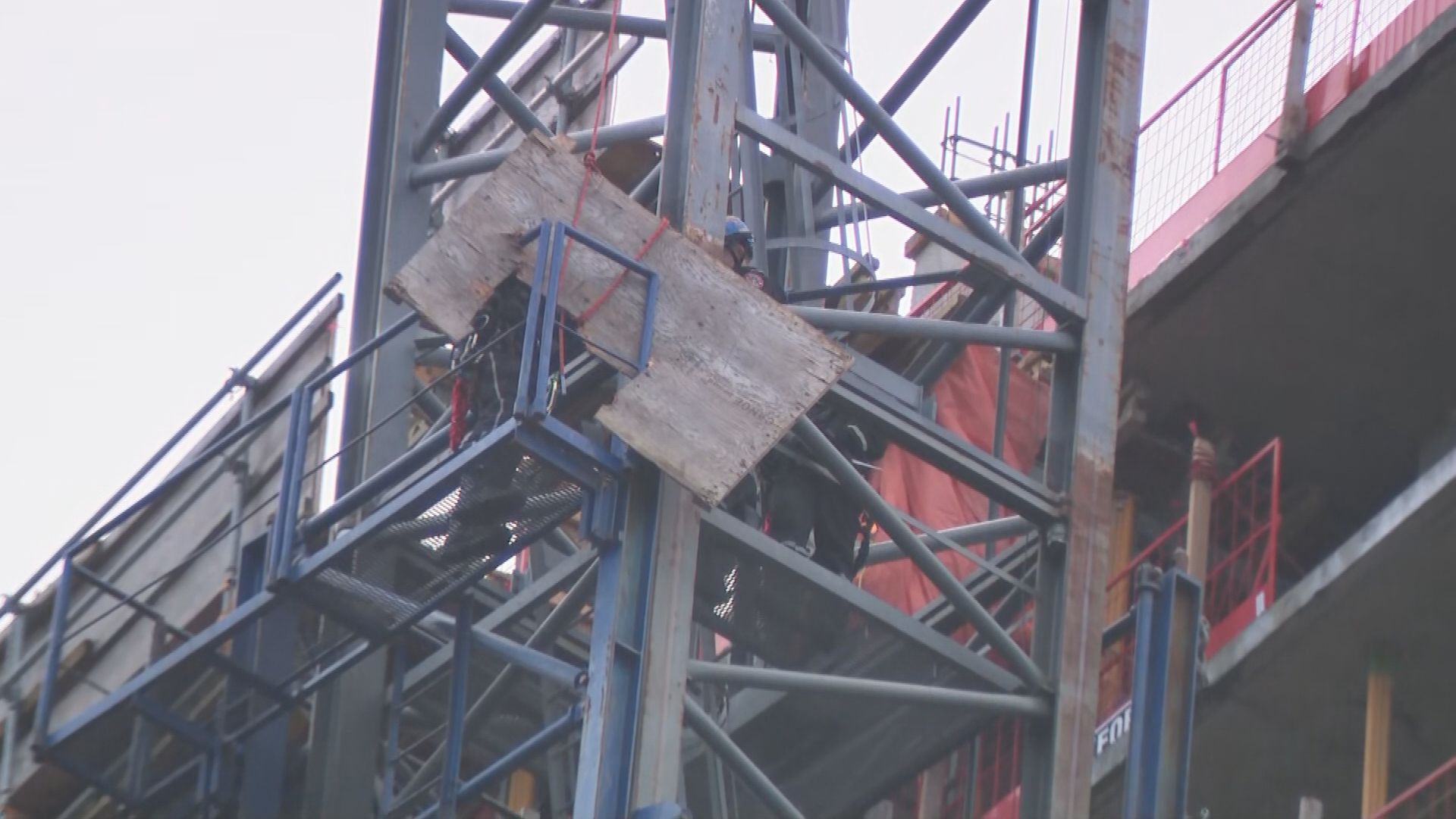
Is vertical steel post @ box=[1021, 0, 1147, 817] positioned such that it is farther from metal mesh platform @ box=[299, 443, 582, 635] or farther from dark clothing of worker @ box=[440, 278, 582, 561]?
dark clothing of worker @ box=[440, 278, 582, 561]

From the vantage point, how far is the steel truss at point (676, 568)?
50.8 feet

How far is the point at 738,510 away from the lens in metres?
17.3

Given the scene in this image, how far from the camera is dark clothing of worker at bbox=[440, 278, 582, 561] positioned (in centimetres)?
1574

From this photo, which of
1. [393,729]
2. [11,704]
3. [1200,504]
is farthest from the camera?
[1200,504]

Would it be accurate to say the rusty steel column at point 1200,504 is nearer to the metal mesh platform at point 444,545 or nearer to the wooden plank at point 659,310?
the metal mesh platform at point 444,545

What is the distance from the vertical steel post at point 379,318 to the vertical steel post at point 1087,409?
3.66m

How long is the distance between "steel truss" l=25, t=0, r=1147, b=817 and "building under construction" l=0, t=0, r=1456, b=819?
29 millimetres

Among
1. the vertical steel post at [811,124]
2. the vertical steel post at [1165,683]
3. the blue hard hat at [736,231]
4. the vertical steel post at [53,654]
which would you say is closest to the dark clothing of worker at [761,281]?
the blue hard hat at [736,231]

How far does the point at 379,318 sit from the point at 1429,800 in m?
7.91

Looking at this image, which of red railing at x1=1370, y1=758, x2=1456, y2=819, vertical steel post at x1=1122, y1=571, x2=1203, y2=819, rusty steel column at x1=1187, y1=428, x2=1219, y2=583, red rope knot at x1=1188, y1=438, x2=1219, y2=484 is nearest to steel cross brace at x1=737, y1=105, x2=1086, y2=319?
vertical steel post at x1=1122, y1=571, x2=1203, y2=819

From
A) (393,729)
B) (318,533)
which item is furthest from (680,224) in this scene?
(393,729)

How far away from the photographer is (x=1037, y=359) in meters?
25.1

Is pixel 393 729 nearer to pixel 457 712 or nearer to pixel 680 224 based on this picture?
pixel 457 712

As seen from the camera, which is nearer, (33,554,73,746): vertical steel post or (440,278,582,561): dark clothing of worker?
(440,278,582,561): dark clothing of worker
